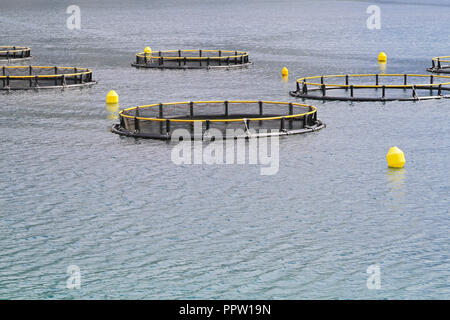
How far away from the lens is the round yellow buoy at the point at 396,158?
42562 millimetres

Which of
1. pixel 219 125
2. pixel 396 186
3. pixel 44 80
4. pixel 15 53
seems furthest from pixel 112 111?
pixel 15 53

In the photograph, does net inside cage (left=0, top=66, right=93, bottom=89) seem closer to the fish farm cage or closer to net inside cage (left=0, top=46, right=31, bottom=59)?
the fish farm cage

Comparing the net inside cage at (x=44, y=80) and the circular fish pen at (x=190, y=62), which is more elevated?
the circular fish pen at (x=190, y=62)

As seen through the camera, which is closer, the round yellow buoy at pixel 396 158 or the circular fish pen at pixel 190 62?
the round yellow buoy at pixel 396 158

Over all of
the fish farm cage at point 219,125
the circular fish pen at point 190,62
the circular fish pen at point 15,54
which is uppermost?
the circular fish pen at point 15,54

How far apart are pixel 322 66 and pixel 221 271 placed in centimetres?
7137

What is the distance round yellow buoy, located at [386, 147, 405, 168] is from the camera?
4256 centimetres

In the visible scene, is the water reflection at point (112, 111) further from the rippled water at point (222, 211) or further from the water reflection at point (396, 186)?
the water reflection at point (396, 186)

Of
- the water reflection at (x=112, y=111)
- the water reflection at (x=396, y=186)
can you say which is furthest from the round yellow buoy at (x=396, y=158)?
the water reflection at (x=112, y=111)

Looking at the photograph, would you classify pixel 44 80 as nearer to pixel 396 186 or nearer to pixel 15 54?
pixel 15 54

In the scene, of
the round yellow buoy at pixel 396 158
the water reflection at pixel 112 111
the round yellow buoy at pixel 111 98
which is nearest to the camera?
the round yellow buoy at pixel 396 158

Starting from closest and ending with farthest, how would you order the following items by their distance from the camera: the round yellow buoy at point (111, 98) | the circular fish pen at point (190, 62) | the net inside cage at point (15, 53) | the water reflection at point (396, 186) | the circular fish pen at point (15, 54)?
the water reflection at point (396, 186) < the round yellow buoy at point (111, 98) < the circular fish pen at point (190, 62) < the circular fish pen at point (15, 54) < the net inside cage at point (15, 53)
